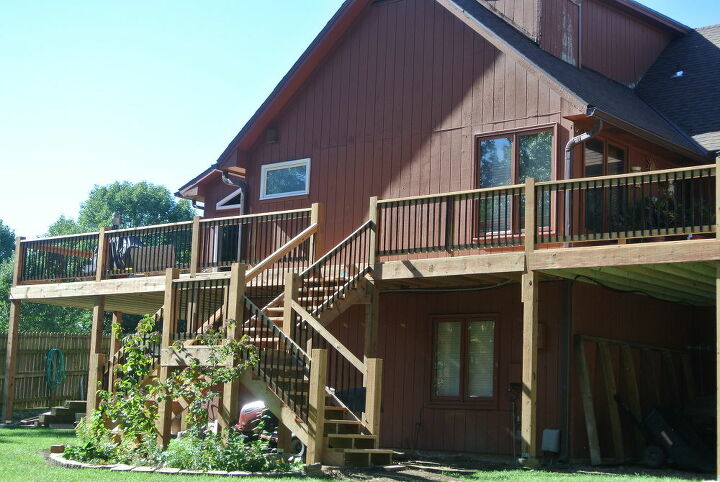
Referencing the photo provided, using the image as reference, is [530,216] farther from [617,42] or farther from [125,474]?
[617,42]

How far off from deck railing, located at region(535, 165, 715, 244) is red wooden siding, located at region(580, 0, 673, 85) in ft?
14.6

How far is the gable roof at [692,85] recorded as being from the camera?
17.8 meters

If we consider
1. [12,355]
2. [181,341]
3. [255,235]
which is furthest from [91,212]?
[181,341]

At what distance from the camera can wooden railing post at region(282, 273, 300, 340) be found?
14.1 m

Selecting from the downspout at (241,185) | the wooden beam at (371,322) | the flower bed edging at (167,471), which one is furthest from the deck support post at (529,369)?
the downspout at (241,185)

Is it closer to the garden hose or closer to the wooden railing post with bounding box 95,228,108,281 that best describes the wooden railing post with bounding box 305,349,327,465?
the wooden railing post with bounding box 95,228,108,281

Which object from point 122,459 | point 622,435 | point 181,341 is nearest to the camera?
point 122,459

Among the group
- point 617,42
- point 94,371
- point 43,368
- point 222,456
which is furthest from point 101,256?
point 617,42

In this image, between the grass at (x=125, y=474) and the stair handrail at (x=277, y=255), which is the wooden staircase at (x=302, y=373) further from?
the grass at (x=125, y=474)

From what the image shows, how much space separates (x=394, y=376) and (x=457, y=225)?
285 centimetres

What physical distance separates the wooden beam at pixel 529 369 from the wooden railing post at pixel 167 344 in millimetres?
4657

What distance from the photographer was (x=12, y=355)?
20.5 metres

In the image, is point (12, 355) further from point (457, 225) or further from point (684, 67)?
point (684, 67)

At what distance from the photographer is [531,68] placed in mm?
15469
